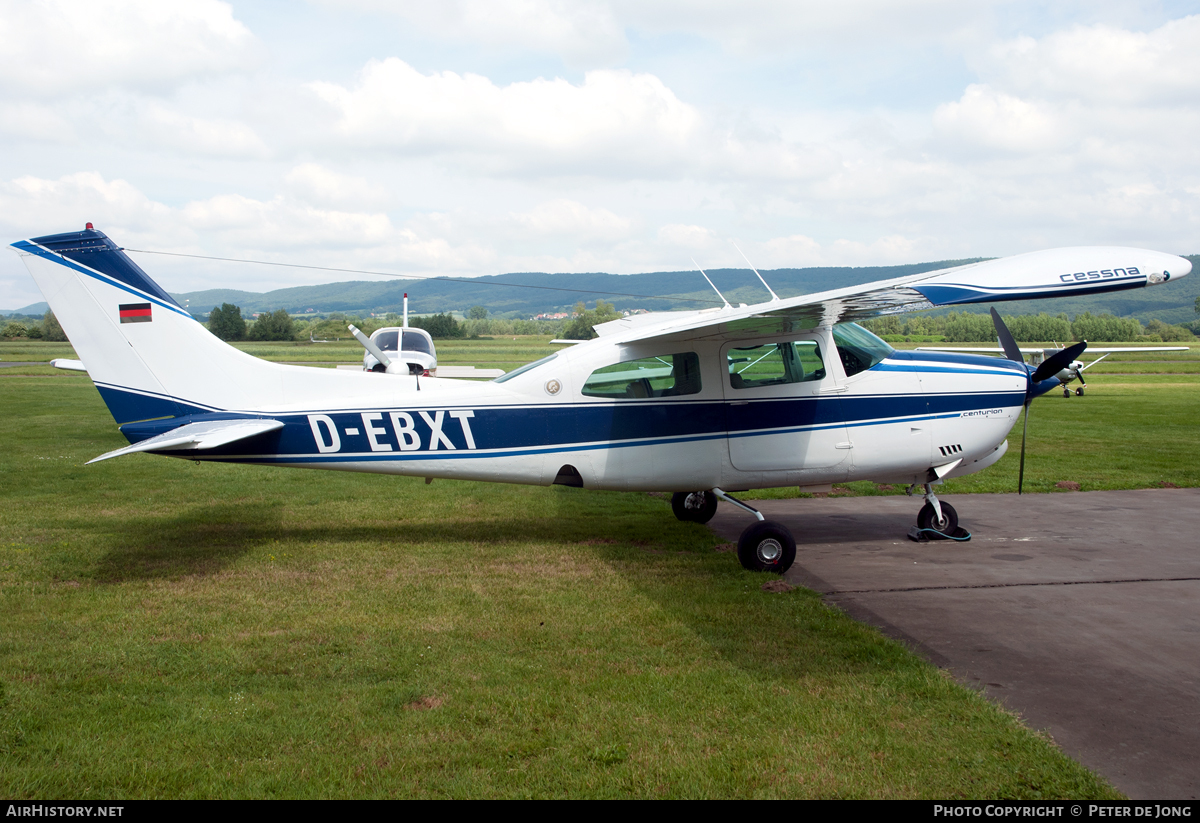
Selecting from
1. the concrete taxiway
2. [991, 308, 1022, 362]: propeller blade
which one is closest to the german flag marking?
the concrete taxiway

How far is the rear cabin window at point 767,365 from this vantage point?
25.6 ft

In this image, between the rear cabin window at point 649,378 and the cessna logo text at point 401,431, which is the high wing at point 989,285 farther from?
the cessna logo text at point 401,431

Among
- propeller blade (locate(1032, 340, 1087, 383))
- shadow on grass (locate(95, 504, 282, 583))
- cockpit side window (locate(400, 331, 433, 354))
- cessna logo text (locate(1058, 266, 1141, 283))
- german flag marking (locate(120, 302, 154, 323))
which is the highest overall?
german flag marking (locate(120, 302, 154, 323))

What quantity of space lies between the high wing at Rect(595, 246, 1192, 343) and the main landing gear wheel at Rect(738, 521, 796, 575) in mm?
1952

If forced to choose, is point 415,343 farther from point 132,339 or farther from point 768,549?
point 768,549

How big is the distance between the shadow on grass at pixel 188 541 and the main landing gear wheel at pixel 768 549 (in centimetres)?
494

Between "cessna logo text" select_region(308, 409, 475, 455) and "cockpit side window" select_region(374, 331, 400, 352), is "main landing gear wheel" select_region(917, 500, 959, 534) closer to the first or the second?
"cessna logo text" select_region(308, 409, 475, 455)

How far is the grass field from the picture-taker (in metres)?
3.76

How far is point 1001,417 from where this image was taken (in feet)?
26.8

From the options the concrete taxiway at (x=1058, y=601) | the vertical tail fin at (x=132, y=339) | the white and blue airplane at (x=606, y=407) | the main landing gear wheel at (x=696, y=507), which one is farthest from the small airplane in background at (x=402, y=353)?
the concrete taxiway at (x=1058, y=601)

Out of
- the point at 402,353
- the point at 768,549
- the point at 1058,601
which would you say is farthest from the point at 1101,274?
the point at 402,353

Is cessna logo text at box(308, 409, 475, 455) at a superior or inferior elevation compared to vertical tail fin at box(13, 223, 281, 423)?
inferior

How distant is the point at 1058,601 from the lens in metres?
6.40
